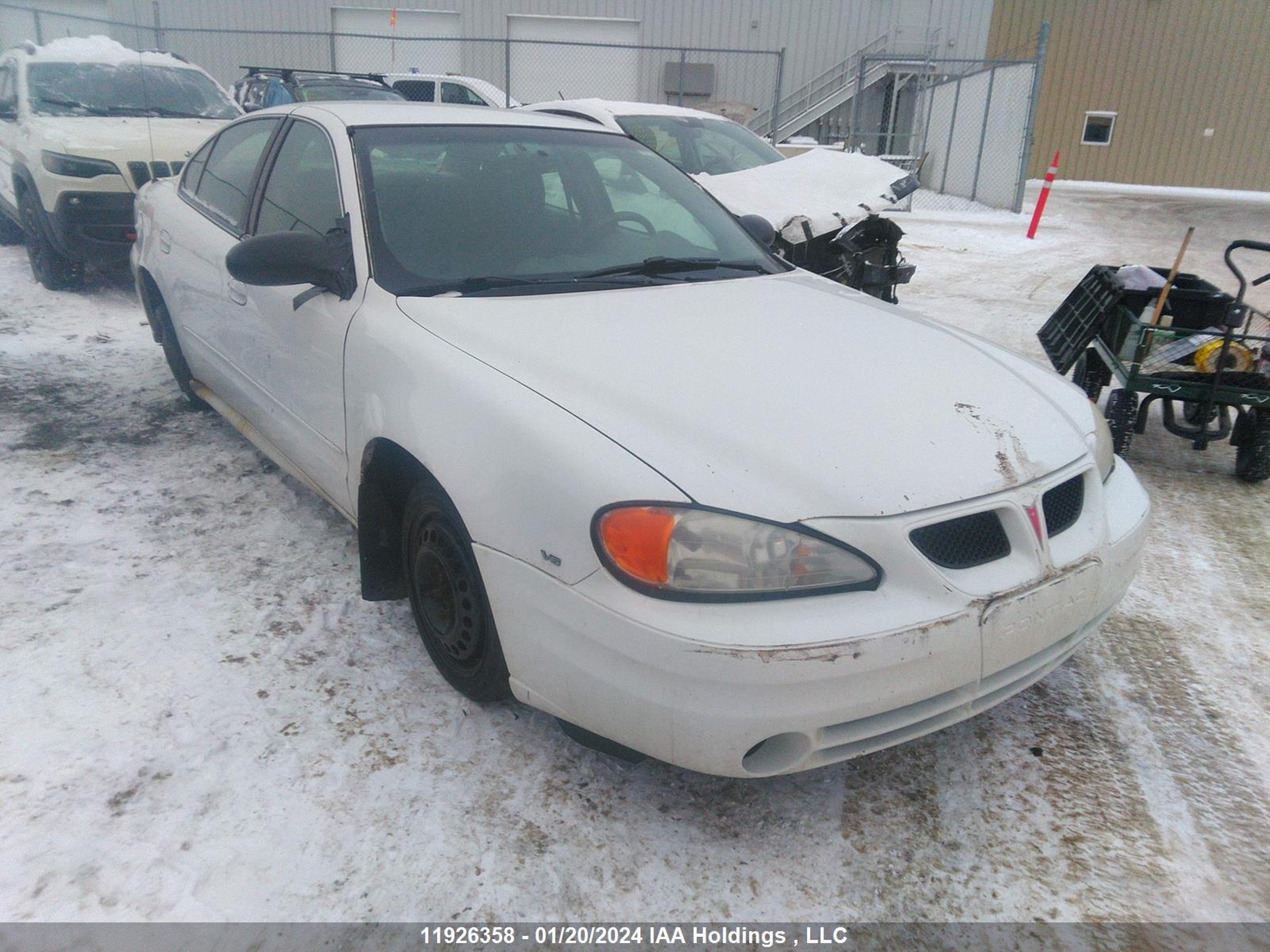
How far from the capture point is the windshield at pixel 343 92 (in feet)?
36.8

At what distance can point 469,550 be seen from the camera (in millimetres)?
2277

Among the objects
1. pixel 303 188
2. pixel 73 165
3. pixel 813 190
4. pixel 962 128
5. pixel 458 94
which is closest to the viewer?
pixel 303 188

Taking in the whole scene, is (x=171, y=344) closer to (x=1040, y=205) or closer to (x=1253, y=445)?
(x=1253, y=445)

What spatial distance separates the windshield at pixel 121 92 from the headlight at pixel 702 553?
7.66 metres

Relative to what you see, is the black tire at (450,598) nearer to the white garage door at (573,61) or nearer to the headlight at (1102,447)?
the headlight at (1102,447)

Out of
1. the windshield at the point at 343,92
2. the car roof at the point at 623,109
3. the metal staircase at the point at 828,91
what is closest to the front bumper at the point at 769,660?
the car roof at the point at 623,109

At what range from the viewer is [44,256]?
7.14 m

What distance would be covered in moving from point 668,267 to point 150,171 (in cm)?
568

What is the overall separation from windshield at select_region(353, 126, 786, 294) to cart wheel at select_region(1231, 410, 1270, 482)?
106 inches

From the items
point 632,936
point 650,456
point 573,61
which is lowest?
point 632,936

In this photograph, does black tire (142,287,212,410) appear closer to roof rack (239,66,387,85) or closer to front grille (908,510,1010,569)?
front grille (908,510,1010,569)

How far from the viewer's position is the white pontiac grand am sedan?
187 cm

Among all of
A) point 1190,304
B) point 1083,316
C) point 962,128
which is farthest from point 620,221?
point 962,128

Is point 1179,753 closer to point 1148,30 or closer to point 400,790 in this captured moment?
point 400,790
